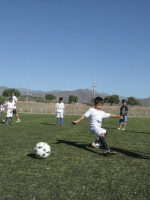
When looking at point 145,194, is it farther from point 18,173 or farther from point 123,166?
point 18,173

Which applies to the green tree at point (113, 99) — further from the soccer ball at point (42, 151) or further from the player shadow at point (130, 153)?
the soccer ball at point (42, 151)

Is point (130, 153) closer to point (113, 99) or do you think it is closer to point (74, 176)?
point (74, 176)

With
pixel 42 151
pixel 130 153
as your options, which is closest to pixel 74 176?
pixel 42 151

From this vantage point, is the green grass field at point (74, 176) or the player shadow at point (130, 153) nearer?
the green grass field at point (74, 176)

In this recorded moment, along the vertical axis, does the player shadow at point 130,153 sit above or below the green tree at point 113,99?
below

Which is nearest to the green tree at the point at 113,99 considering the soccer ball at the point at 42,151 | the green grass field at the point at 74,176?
the green grass field at the point at 74,176

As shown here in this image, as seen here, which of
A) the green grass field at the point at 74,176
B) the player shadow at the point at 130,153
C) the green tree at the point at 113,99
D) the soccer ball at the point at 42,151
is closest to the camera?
the green grass field at the point at 74,176

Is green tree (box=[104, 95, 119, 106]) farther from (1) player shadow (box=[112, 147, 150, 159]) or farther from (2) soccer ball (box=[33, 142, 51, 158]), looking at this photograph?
(2) soccer ball (box=[33, 142, 51, 158])

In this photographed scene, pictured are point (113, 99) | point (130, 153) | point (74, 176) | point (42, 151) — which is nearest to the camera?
point (74, 176)

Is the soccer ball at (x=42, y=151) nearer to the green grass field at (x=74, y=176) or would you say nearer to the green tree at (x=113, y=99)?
the green grass field at (x=74, y=176)

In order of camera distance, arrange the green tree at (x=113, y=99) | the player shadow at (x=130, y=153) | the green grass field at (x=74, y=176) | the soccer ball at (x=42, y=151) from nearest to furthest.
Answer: the green grass field at (x=74, y=176) < the soccer ball at (x=42, y=151) < the player shadow at (x=130, y=153) < the green tree at (x=113, y=99)

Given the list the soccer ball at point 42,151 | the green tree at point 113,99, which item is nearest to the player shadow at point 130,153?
the soccer ball at point 42,151

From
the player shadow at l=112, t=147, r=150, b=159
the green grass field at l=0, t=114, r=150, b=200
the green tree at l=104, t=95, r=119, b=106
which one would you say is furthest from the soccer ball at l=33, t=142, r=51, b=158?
the green tree at l=104, t=95, r=119, b=106

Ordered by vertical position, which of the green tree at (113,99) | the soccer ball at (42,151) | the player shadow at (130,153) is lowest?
the player shadow at (130,153)
